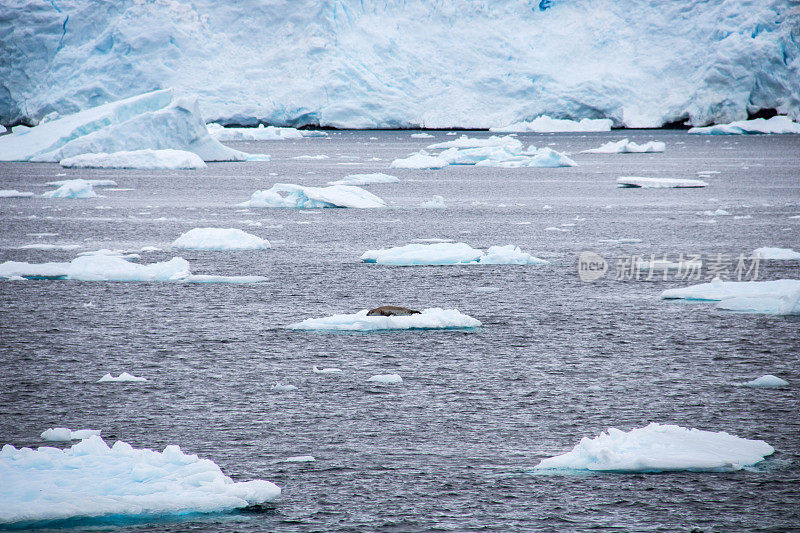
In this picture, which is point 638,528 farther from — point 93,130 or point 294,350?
point 93,130

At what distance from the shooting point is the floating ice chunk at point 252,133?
54.6 m

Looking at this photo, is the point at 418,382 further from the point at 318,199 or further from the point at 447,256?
the point at 318,199

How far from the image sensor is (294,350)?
650 cm

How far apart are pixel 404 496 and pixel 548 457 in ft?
2.62

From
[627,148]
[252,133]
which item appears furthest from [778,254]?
[252,133]

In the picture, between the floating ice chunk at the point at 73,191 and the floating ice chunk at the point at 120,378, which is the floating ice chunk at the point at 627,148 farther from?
the floating ice chunk at the point at 120,378

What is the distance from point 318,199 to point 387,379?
12883 millimetres

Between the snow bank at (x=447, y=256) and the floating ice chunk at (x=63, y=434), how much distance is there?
6461 mm

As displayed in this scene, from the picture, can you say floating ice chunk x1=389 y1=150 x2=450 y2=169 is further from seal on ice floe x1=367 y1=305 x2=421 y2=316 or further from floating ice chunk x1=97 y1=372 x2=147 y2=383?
floating ice chunk x1=97 y1=372 x2=147 y2=383

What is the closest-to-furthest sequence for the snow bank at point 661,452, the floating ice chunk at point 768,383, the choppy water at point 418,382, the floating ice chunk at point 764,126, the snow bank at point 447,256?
the choppy water at point 418,382, the snow bank at point 661,452, the floating ice chunk at point 768,383, the snow bank at point 447,256, the floating ice chunk at point 764,126

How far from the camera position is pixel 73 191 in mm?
20922

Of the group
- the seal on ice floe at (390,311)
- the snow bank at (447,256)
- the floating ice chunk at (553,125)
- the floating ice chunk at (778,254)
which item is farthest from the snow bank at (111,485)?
the floating ice chunk at (553,125)

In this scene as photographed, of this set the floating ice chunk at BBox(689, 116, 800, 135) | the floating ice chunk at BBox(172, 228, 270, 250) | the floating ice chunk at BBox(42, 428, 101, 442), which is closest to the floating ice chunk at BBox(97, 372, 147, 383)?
the floating ice chunk at BBox(42, 428, 101, 442)

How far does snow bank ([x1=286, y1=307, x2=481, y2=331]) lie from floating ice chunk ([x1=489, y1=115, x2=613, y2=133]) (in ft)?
183
